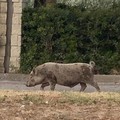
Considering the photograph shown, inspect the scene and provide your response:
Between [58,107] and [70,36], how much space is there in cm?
1159

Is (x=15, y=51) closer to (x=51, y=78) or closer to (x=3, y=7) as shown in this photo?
(x=3, y=7)

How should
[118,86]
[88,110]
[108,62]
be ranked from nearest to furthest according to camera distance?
1. [88,110]
2. [118,86]
3. [108,62]

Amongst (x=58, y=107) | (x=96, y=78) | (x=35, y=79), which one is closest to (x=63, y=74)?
(x=35, y=79)

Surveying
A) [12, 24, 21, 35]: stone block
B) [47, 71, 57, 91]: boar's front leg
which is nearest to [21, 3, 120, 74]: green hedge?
[12, 24, 21, 35]: stone block

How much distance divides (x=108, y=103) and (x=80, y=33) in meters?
11.3

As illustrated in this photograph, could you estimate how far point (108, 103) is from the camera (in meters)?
8.66

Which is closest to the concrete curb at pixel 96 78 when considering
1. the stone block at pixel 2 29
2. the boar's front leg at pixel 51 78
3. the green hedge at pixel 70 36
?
the green hedge at pixel 70 36

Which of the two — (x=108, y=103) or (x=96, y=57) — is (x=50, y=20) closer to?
(x=96, y=57)

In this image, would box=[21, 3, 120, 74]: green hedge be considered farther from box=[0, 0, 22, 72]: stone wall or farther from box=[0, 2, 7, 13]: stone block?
box=[0, 2, 7, 13]: stone block

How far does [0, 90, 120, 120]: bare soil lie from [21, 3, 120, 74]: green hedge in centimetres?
1050

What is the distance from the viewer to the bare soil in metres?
7.85

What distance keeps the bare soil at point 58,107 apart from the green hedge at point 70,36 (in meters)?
10.5

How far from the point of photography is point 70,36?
19797mm

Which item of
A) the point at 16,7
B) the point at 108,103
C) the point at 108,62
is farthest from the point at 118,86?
the point at 108,103
